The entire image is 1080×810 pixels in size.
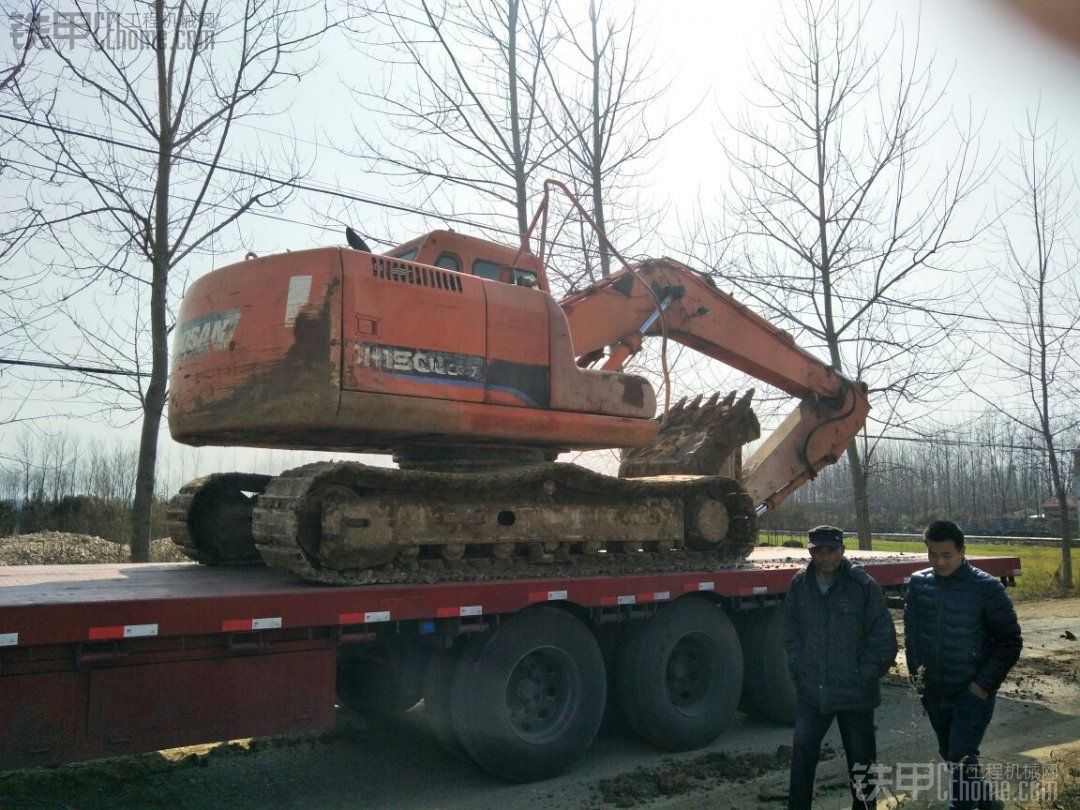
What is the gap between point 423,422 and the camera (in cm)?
643

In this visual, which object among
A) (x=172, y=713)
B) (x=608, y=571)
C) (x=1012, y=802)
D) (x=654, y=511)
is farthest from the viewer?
(x=654, y=511)

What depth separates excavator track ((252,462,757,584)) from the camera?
18.9 feet

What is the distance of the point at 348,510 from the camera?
5.77 metres

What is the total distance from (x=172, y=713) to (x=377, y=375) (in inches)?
97.3

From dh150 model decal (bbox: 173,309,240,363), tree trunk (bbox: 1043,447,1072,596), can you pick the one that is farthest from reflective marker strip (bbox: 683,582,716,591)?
tree trunk (bbox: 1043,447,1072,596)

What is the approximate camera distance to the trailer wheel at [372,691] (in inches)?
288

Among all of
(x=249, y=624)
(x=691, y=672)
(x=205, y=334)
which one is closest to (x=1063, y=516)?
(x=691, y=672)

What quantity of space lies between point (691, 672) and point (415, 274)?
13.0 ft

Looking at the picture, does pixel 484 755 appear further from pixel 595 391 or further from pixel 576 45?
pixel 576 45

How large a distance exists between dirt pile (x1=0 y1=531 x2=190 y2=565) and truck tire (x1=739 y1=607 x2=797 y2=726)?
11.7 meters

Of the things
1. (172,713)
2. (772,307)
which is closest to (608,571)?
(172,713)

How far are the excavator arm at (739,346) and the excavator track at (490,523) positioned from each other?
1874 mm

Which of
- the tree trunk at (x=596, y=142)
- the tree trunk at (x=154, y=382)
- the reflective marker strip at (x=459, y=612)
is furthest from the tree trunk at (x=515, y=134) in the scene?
the reflective marker strip at (x=459, y=612)

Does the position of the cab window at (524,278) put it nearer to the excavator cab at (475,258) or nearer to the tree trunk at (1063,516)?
the excavator cab at (475,258)
